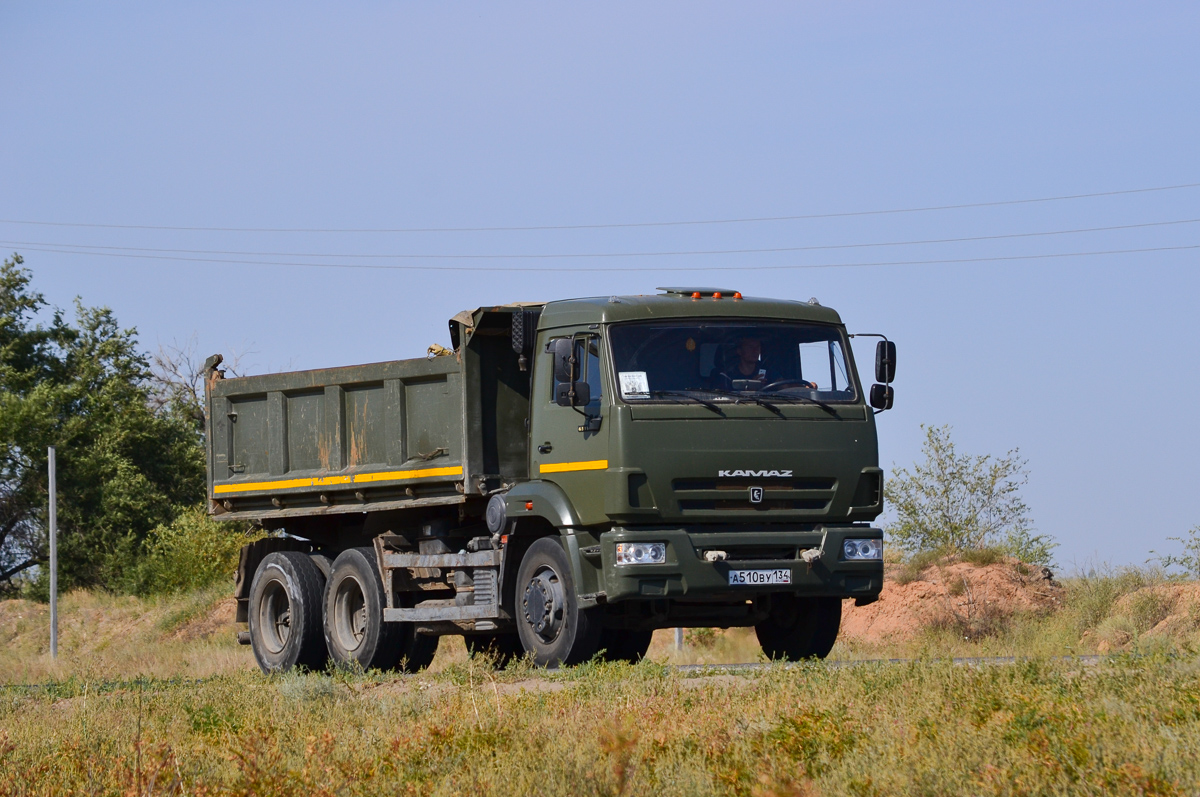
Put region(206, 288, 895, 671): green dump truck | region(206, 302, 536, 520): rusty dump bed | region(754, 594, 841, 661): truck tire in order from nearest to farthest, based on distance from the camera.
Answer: region(206, 288, 895, 671): green dump truck → region(754, 594, 841, 661): truck tire → region(206, 302, 536, 520): rusty dump bed

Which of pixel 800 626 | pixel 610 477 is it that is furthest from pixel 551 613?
pixel 800 626

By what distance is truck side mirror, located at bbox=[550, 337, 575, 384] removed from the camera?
38.9ft

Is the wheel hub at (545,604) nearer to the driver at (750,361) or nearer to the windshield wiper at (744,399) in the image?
the windshield wiper at (744,399)

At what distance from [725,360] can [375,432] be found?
13.0 ft

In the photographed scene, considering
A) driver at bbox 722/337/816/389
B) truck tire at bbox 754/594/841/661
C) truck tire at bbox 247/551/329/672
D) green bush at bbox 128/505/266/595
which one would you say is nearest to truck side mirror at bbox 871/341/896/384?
driver at bbox 722/337/816/389

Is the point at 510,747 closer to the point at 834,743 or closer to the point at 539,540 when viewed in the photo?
the point at 834,743

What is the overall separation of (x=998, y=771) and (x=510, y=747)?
8.45ft

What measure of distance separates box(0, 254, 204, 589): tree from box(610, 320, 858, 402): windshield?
93.9 ft

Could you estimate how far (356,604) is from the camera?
15125 mm

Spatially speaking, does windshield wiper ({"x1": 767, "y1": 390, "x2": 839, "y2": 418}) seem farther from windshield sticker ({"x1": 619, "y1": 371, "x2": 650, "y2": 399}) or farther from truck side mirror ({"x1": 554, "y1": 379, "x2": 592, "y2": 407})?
truck side mirror ({"x1": 554, "y1": 379, "x2": 592, "y2": 407})

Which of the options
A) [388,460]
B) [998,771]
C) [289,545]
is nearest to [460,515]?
[388,460]

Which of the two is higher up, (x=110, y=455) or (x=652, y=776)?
(x=110, y=455)

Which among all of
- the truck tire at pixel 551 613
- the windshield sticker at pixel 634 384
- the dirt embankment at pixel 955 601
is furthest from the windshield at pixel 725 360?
the dirt embankment at pixel 955 601

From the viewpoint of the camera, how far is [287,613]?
15945mm
